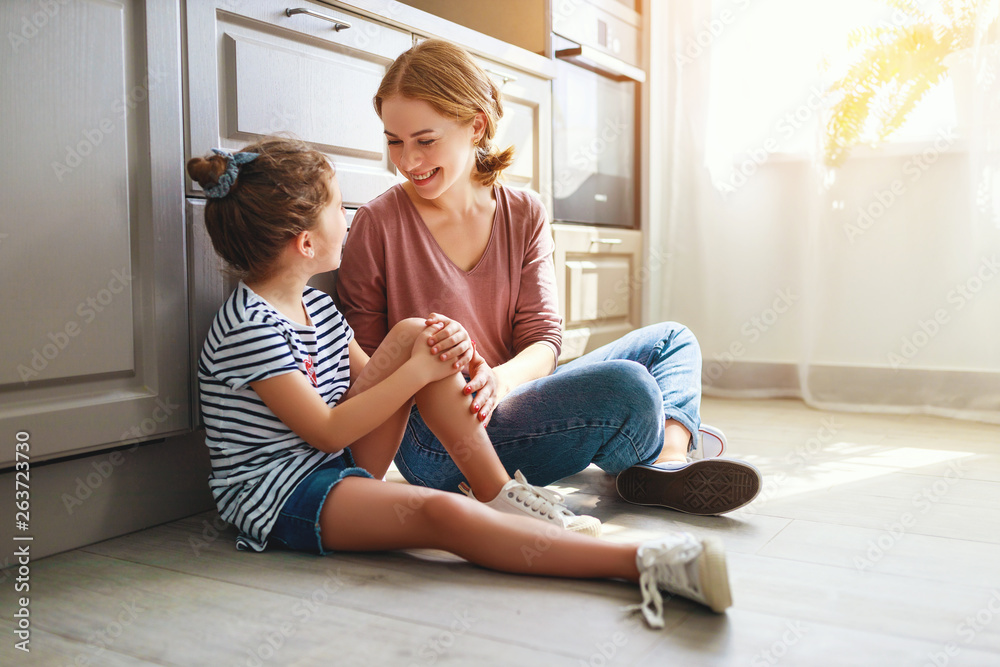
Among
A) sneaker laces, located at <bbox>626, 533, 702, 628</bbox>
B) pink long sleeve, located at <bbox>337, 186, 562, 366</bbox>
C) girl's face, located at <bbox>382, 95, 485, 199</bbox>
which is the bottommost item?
sneaker laces, located at <bbox>626, 533, 702, 628</bbox>

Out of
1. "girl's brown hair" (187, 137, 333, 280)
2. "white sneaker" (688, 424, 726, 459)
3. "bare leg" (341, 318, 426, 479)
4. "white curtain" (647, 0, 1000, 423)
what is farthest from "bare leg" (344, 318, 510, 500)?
"white curtain" (647, 0, 1000, 423)

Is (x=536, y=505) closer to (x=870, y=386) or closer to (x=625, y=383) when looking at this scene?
(x=625, y=383)

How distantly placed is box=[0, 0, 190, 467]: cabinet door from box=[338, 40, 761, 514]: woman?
1.03 feet

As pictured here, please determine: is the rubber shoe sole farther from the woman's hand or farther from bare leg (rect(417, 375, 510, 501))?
the woman's hand

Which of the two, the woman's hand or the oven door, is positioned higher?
the oven door

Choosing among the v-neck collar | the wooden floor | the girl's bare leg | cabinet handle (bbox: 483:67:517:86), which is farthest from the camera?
cabinet handle (bbox: 483:67:517:86)

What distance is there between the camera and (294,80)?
1361 mm

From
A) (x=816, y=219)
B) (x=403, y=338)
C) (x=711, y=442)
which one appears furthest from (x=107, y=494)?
(x=816, y=219)

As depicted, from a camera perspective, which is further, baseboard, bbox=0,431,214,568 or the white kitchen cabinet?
the white kitchen cabinet

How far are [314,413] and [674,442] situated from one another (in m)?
0.63

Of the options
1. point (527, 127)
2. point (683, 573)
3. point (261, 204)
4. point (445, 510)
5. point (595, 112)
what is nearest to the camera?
point (683, 573)

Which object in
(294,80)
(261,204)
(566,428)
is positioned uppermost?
(294,80)

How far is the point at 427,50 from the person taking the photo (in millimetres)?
1334

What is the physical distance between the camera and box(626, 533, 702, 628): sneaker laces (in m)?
0.90
